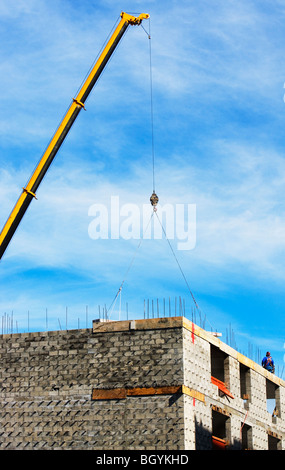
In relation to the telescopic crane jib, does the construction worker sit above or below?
below

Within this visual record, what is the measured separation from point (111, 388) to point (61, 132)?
1341 centimetres

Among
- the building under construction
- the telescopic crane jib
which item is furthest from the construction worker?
the telescopic crane jib

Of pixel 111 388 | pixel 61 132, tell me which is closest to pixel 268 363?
pixel 111 388

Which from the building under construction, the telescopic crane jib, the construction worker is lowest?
the building under construction

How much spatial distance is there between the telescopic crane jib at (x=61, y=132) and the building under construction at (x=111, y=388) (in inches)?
263

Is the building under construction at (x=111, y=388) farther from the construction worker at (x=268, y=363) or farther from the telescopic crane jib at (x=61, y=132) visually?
the construction worker at (x=268, y=363)

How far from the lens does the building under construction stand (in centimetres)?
3909

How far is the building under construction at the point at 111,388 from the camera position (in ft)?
128

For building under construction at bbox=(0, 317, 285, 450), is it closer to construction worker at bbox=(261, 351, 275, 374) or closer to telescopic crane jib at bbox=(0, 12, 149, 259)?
telescopic crane jib at bbox=(0, 12, 149, 259)

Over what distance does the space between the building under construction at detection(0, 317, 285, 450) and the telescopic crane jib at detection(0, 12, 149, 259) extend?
6.69 meters

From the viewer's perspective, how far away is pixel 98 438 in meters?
39.5

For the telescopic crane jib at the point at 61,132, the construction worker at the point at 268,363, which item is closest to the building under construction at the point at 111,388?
the telescopic crane jib at the point at 61,132
